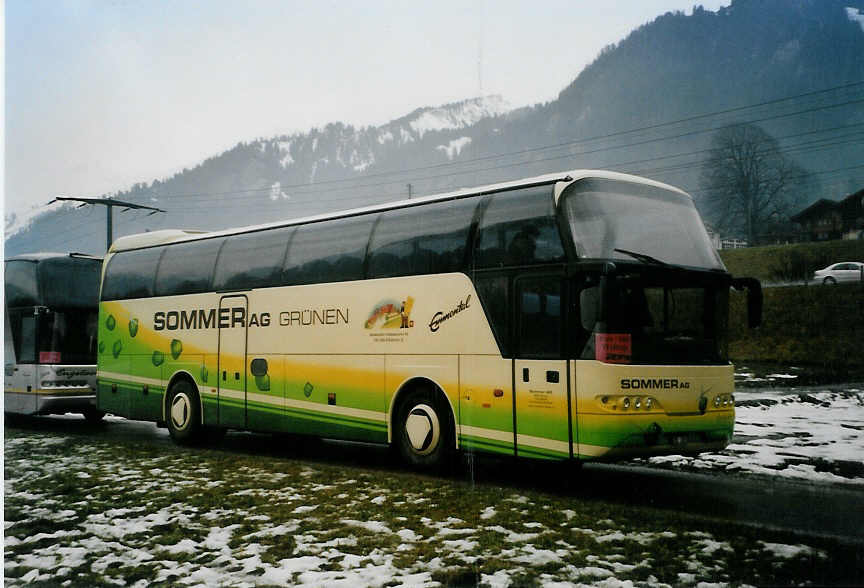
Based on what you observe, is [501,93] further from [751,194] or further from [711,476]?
[711,476]

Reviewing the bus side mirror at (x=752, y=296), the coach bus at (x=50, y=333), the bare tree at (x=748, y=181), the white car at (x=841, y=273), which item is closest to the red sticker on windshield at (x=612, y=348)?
the bus side mirror at (x=752, y=296)

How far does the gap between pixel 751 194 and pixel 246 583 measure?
25.5 ft

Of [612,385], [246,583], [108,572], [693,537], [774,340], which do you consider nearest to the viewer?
[246,583]

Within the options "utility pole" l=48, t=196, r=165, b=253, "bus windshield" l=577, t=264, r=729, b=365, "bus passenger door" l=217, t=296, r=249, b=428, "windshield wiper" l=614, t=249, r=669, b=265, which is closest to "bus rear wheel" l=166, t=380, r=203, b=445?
"bus passenger door" l=217, t=296, r=249, b=428

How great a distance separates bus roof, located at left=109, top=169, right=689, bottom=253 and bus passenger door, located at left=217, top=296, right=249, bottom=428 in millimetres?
1203

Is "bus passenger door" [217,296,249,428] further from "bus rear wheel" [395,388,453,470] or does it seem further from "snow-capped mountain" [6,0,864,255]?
"bus rear wheel" [395,388,453,470]

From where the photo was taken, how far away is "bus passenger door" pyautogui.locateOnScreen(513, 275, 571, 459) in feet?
26.9

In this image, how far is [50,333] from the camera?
1548cm

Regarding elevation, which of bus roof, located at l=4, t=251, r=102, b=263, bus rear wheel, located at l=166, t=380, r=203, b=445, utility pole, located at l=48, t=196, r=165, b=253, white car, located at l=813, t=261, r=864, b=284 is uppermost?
utility pole, located at l=48, t=196, r=165, b=253

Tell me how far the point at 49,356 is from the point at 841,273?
13275 millimetres

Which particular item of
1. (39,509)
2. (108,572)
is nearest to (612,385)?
(108,572)

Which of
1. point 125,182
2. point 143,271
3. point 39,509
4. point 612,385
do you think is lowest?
point 39,509

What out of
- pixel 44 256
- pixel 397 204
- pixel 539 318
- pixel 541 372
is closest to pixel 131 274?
pixel 44 256

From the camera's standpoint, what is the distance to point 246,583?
5309mm
